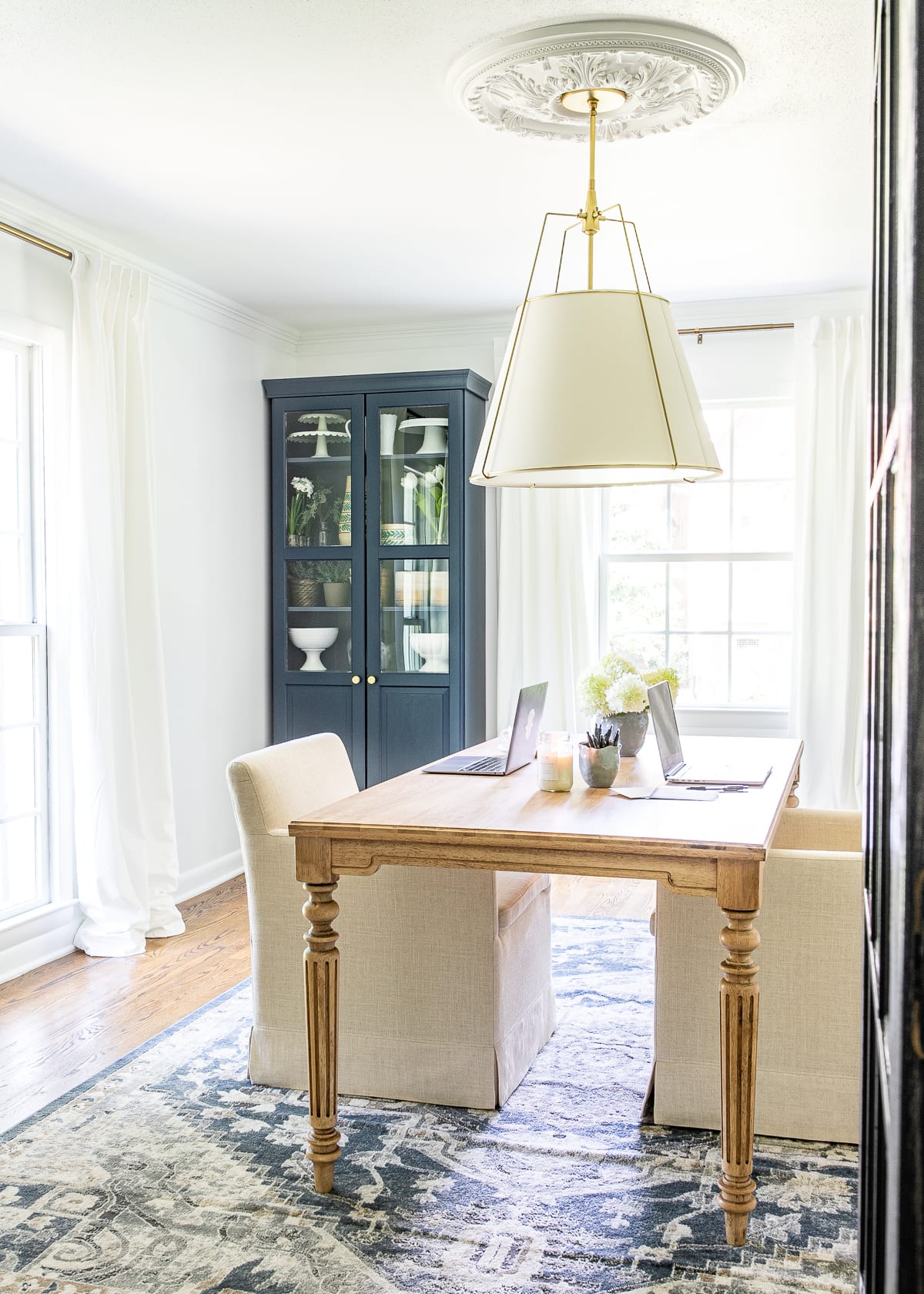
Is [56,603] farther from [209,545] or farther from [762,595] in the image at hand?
[762,595]

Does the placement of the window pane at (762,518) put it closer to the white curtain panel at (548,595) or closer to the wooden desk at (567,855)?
the white curtain panel at (548,595)

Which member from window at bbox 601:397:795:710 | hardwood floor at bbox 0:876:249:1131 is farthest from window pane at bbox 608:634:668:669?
hardwood floor at bbox 0:876:249:1131

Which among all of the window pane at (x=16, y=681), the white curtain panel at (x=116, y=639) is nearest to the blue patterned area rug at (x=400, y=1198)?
the white curtain panel at (x=116, y=639)

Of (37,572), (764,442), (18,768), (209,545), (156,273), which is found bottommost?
(18,768)

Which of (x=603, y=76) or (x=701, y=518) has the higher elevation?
(x=603, y=76)

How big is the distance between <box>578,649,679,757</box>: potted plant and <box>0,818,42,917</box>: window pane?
2.11 meters

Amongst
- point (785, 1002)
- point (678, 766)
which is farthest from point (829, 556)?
point (785, 1002)

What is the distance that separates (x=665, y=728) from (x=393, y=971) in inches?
35.5

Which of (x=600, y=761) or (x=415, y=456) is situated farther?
(x=415, y=456)

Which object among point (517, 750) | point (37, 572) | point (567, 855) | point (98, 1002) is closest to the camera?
point (567, 855)

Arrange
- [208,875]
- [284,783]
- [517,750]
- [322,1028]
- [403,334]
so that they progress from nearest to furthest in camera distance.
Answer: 1. [322,1028]
2. [284,783]
3. [517,750]
4. [208,875]
5. [403,334]

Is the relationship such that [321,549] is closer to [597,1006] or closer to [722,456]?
[722,456]

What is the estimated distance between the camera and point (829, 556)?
16.7ft

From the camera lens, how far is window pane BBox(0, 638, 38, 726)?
4.00 metres
